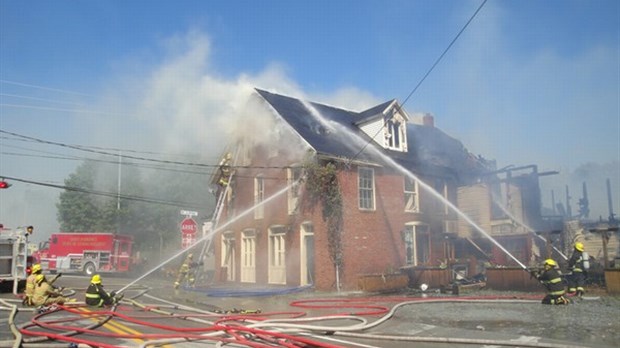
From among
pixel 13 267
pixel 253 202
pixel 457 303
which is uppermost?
pixel 253 202

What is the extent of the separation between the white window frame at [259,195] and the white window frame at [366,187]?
493 cm

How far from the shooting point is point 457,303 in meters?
14.6

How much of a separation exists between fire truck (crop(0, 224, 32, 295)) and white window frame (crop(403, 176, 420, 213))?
16.1 meters

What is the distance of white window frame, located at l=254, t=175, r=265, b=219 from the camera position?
2353 cm

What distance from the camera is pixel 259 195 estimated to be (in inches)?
941

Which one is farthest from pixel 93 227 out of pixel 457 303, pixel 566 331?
pixel 566 331

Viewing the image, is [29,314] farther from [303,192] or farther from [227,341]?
[303,192]

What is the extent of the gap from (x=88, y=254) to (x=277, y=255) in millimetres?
19161

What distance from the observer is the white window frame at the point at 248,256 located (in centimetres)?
2381

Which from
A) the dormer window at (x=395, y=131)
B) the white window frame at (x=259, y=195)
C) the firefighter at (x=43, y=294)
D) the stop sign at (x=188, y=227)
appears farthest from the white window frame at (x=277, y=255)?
the firefighter at (x=43, y=294)

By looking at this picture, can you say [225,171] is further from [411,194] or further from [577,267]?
[577,267]

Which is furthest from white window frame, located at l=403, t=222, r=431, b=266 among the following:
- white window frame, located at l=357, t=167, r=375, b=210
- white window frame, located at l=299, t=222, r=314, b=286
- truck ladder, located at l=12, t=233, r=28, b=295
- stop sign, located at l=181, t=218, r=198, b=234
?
truck ladder, located at l=12, t=233, r=28, b=295

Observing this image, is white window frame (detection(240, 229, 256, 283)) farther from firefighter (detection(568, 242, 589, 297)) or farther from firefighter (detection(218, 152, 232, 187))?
firefighter (detection(568, 242, 589, 297))

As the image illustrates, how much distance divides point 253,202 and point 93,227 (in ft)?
116
